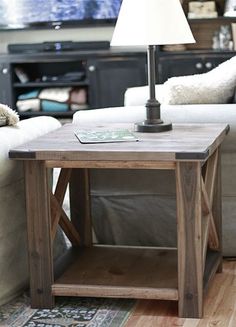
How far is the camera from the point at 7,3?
622cm

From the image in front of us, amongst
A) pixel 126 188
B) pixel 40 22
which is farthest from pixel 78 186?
pixel 40 22

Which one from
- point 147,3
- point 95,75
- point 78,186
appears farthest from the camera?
point 95,75

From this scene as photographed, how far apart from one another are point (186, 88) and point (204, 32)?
3058mm

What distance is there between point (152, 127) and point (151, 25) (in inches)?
15.0

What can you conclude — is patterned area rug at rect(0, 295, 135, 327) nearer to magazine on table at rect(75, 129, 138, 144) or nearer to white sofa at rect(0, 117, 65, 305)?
white sofa at rect(0, 117, 65, 305)

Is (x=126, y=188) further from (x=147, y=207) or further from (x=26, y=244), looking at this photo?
(x=26, y=244)

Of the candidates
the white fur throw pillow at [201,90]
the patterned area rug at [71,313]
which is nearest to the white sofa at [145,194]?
the white fur throw pillow at [201,90]

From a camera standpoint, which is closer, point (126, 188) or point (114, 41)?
point (114, 41)

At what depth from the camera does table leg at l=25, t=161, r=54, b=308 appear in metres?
2.49

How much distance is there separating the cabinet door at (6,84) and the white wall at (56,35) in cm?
36

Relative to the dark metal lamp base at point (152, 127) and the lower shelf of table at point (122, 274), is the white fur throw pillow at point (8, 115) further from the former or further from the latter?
the lower shelf of table at point (122, 274)

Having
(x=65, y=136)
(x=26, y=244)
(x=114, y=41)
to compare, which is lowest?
A: (x=26, y=244)

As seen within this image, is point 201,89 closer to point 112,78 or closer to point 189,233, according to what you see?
point 189,233

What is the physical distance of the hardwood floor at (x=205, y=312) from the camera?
2.44m
